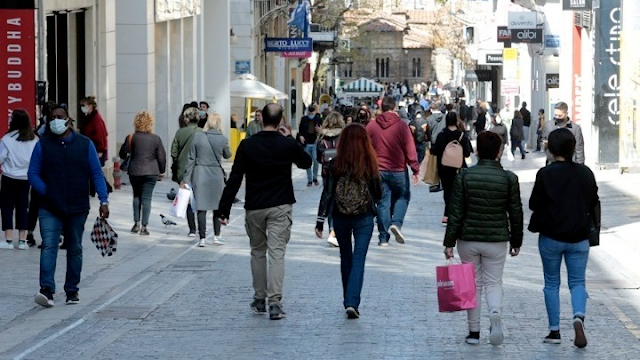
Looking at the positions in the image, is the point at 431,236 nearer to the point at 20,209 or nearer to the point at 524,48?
the point at 20,209

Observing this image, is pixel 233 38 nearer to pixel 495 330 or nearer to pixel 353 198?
pixel 353 198

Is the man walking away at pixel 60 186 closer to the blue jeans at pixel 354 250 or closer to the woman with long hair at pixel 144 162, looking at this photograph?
the blue jeans at pixel 354 250

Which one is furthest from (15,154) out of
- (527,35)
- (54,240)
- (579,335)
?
(527,35)

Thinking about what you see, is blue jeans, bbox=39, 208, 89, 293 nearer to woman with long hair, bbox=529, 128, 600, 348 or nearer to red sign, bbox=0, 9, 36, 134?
woman with long hair, bbox=529, 128, 600, 348

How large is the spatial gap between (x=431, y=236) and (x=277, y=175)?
8.05m

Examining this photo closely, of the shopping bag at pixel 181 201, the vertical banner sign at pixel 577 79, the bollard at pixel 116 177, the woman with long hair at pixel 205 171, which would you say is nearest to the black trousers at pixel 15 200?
the shopping bag at pixel 181 201

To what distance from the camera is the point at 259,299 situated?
12375mm

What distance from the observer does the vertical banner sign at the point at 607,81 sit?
34125 millimetres

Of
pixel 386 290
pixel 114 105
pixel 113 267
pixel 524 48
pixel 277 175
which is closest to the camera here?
pixel 277 175

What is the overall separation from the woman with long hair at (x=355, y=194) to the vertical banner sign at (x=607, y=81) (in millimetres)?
22585

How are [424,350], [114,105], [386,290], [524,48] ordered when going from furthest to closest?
[524,48] → [114,105] → [386,290] → [424,350]

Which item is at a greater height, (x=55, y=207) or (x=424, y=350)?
(x=55, y=207)

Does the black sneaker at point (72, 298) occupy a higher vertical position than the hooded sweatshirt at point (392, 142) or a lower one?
lower

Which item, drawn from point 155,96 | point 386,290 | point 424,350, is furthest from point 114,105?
point 424,350
